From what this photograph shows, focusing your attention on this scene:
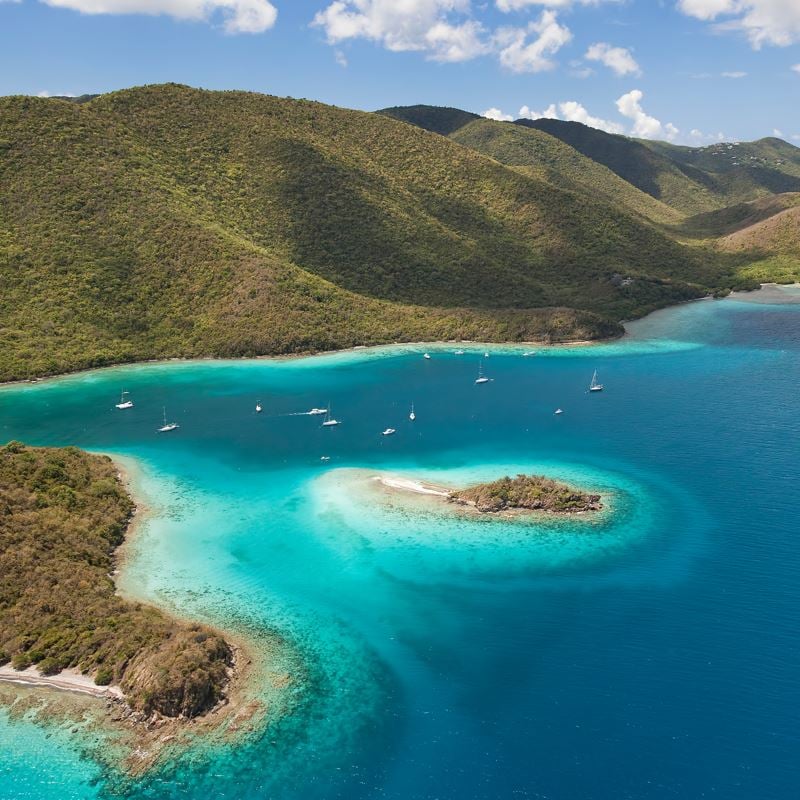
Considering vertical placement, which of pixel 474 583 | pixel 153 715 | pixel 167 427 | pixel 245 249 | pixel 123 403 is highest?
pixel 245 249

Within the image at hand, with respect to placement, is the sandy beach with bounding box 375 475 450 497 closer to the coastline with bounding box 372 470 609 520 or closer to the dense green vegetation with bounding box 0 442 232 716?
the coastline with bounding box 372 470 609 520

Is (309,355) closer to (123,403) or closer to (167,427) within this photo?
(123,403)

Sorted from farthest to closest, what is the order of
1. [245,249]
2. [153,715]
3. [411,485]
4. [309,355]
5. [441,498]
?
[245,249], [309,355], [411,485], [441,498], [153,715]

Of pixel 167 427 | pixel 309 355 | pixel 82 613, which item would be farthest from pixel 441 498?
pixel 309 355

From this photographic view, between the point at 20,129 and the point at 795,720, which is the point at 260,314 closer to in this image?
the point at 20,129

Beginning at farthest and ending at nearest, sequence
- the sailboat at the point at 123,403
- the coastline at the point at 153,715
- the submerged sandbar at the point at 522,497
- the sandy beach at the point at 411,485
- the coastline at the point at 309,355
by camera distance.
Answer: the coastline at the point at 309,355, the sailboat at the point at 123,403, the sandy beach at the point at 411,485, the submerged sandbar at the point at 522,497, the coastline at the point at 153,715

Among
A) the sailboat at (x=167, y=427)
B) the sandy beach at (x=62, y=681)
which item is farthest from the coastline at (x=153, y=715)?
the sailboat at (x=167, y=427)

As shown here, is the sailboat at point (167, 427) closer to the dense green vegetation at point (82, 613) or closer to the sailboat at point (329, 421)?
the sailboat at point (329, 421)
